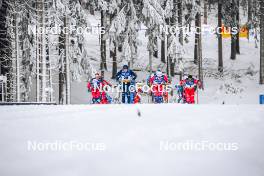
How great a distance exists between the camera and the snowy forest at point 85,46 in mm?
19969

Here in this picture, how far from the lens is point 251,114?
26.0 ft

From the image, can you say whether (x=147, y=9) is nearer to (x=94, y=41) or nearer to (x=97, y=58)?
(x=97, y=58)

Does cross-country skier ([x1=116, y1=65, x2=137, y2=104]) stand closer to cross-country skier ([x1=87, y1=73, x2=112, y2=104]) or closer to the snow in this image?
cross-country skier ([x1=87, y1=73, x2=112, y2=104])

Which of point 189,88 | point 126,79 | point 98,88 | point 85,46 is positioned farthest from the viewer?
point 85,46

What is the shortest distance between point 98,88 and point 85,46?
11.0 metres

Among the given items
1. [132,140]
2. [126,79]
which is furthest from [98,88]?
[132,140]

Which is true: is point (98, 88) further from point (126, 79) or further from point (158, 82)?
point (158, 82)

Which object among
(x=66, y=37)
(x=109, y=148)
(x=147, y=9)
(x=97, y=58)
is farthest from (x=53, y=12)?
(x=97, y=58)

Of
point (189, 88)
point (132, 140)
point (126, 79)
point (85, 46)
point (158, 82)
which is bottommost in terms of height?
point (132, 140)

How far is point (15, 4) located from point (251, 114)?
14597mm

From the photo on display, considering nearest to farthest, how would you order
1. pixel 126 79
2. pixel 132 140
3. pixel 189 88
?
pixel 132 140
pixel 126 79
pixel 189 88

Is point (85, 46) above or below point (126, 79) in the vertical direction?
above

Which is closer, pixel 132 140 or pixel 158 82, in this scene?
pixel 132 140

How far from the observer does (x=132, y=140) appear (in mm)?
5711
